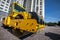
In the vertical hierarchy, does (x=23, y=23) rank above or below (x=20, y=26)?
above

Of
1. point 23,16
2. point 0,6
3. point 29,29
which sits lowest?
point 29,29

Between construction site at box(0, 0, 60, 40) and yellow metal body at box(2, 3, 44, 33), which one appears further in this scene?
construction site at box(0, 0, 60, 40)

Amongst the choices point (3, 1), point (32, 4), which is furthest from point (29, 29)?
point (32, 4)

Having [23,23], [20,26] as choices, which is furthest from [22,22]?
[20,26]

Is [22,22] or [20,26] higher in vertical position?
[22,22]

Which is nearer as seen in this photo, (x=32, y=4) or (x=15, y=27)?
(x=15, y=27)

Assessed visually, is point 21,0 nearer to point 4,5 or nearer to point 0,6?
point 4,5

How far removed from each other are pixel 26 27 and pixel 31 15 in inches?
66.3

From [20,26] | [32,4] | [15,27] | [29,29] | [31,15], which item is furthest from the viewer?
[32,4]

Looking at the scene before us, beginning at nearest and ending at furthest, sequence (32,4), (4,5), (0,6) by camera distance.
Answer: (0,6) → (4,5) → (32,4)

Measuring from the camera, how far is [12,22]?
18.2 feet

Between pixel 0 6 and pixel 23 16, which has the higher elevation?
pixel 0 6

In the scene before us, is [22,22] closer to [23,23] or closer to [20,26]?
[23,23]

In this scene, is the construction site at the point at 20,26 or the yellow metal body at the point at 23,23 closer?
the yellow metal body at the point at 23,23
